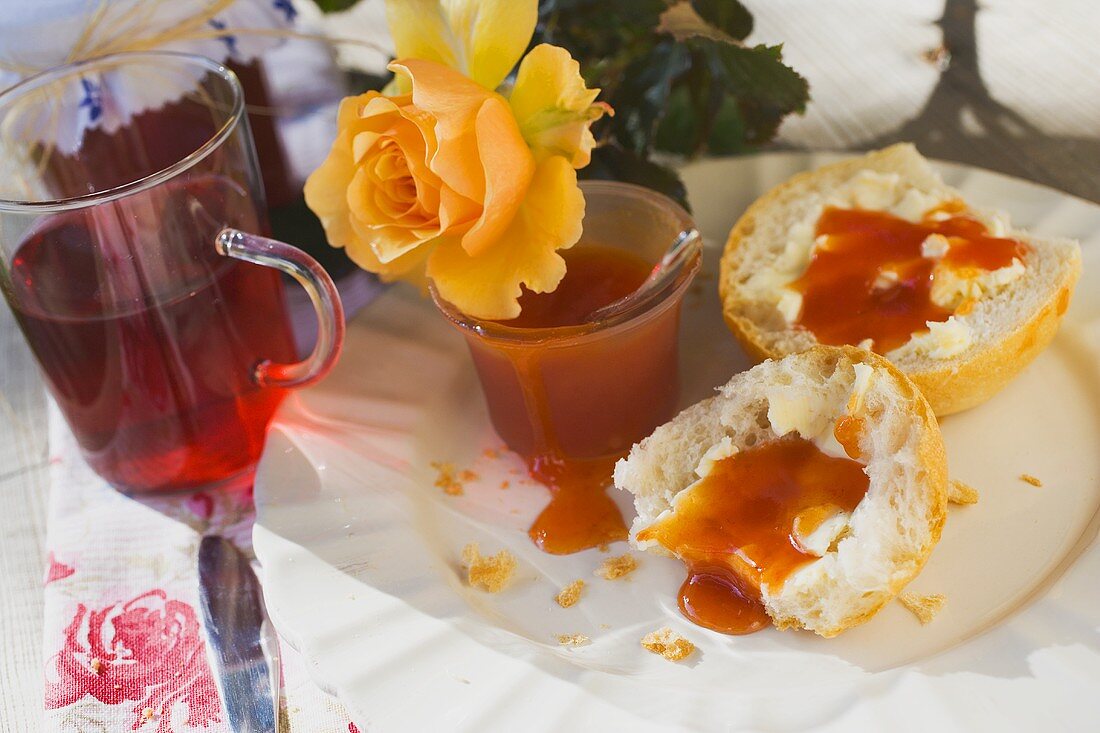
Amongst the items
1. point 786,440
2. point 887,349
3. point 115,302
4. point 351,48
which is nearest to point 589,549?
point 786,440

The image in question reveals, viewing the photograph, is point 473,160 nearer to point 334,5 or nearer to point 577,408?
point 577,408

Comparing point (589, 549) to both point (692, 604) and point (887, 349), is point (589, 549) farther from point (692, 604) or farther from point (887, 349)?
point (887, 349)

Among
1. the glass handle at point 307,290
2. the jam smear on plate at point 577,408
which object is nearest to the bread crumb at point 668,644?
the jam smear on plate at point 577,408

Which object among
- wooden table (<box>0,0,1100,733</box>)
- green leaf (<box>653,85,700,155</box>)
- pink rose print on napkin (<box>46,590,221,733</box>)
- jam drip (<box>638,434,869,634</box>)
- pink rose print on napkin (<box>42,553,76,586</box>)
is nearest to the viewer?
jam drip (<box>638,434,869,634</box>)

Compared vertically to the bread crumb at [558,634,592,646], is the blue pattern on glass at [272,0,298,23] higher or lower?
higher

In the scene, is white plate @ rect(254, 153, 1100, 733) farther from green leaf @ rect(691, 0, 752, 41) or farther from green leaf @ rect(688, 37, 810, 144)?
green leaf @ rect(691, 0, 752, 41)

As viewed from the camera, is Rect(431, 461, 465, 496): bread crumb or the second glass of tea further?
Rect(431, 461, 465, 496): bread crumb

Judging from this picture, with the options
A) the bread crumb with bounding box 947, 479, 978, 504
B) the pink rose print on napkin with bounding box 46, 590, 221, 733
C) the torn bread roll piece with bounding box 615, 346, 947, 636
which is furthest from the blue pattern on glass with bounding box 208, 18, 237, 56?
the bread crumb with bounding box 947, 479, 978, 504
